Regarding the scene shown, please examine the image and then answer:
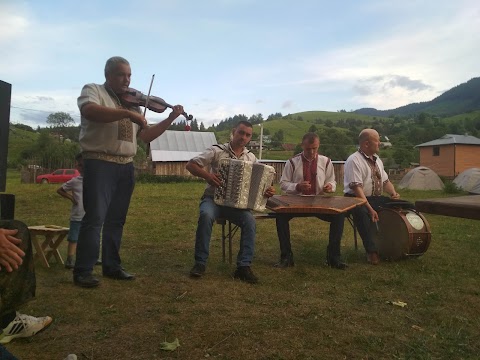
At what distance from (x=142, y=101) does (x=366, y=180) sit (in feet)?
10.8

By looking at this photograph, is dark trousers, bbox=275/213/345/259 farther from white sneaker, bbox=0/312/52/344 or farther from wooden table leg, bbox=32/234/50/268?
white sneaker, bbox=0/312/52/344

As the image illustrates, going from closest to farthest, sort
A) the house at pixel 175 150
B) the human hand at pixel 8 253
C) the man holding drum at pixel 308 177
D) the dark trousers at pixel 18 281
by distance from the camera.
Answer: the human hand at pixel 8 253, the dark trousers at pixel 18 281, the man holding drum at pixel 308 177, the house at pixel 175 150

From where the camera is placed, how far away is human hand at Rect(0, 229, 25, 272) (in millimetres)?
2096

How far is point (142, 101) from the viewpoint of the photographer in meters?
4.50

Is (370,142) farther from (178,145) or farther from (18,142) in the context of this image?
(18,142)

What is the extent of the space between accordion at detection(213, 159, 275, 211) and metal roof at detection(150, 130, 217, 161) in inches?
1208

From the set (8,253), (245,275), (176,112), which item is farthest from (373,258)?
(8,253)

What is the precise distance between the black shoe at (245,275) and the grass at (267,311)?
112mm


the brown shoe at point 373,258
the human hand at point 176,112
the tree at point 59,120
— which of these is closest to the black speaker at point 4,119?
the human hand at point 176,112

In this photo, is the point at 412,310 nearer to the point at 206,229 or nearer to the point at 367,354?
the point at 367,354

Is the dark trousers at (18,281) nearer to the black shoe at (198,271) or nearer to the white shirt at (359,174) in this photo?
the black shoe at (198,271)

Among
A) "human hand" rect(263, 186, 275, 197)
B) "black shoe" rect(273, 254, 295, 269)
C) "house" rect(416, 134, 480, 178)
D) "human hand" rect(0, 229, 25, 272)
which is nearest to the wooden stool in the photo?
"human hand" rect(263, 186, 275, 197)

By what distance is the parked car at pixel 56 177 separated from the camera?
95.6ft

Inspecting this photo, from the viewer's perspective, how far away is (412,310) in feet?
12.8
